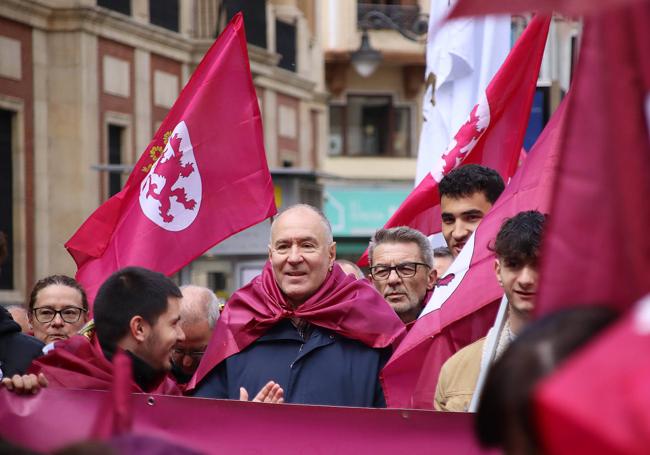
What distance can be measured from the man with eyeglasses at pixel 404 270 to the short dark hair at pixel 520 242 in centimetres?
198

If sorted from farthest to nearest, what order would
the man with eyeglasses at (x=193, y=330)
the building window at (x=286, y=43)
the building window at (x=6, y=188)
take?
the building window at (x=286, y=43) → the building window at (x=6, y=188) → the man with eyeglasses at (x=193, y=330)

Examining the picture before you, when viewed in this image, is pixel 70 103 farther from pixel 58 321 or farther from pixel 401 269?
pixel 401 269

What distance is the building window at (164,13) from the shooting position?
878 inches

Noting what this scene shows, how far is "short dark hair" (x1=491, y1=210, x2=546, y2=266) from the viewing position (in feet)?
15.5

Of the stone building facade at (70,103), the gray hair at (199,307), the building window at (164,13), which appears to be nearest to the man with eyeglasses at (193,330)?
the gray hair at (199,307)

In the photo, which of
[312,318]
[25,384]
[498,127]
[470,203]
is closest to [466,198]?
[470,203]

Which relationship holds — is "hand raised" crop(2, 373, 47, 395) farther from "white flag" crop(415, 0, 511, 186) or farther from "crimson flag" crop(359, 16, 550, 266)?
"white flag" crop(415, 0, 511, 186)

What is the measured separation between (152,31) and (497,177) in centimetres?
1602

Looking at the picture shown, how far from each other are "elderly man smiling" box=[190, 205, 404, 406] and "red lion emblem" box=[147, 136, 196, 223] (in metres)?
1.51

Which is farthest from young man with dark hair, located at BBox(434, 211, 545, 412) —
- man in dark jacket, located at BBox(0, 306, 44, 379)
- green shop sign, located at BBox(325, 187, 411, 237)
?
green shop sign, located at BBox(325, 187, 411, 237)

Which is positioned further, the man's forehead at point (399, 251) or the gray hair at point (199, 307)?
the man's forehead at point (399, 251)

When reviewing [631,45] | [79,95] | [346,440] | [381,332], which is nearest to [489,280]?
[381,332]

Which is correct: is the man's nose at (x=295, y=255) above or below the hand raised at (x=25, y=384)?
above

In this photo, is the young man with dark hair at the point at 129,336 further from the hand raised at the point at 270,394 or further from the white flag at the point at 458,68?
the white flag at the point at 458,68
